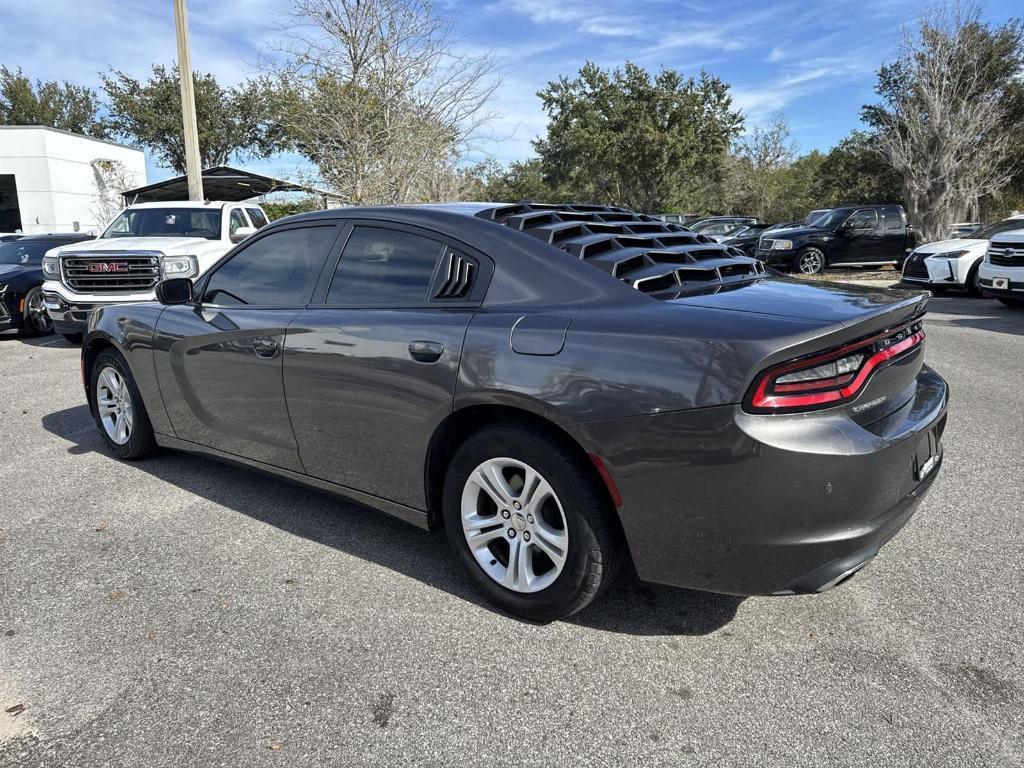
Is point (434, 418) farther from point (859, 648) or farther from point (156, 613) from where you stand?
point (859, 648)

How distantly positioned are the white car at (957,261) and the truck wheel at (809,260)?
3.24m

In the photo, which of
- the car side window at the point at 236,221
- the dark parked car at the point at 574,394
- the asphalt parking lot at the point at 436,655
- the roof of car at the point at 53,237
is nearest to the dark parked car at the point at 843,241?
the car side window at the point at 236,221

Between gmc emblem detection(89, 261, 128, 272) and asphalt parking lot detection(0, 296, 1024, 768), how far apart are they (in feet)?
19.6

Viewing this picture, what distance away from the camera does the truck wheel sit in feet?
56.9

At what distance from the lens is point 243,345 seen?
11.6ft

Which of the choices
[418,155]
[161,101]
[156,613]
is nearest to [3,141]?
[161,101]

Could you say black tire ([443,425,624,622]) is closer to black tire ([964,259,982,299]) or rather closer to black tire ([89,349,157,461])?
black tire ([89,349,157,461])

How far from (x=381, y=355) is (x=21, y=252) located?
36.5 feet

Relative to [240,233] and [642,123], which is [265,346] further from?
[642,123]

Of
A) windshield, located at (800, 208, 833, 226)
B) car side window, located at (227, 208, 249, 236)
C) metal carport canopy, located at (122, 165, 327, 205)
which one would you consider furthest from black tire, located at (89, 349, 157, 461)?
windshield, located at (800, 208, 833, 226)

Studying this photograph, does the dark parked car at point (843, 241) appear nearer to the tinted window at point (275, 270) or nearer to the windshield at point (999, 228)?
the windshield at point (999, 228)

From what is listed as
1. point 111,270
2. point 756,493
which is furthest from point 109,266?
point 756,493

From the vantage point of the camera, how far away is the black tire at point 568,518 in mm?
2475

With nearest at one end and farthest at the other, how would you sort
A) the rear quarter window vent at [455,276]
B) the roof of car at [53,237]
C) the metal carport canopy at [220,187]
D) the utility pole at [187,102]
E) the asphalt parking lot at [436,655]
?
the asphalt parking lot at [436,655]
the rear quarter window vent at [455,276]
the roof of car at [53,237]
the utility pole at [187,102]
the metal carport canopy at [220,187]
